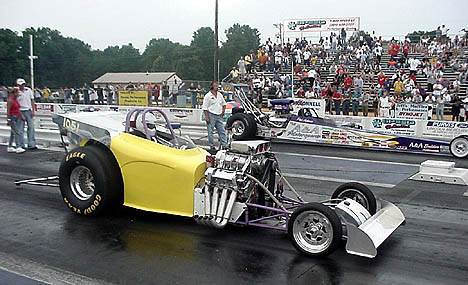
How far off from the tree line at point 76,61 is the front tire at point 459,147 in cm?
5462

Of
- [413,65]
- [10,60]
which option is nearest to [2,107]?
[413,65]

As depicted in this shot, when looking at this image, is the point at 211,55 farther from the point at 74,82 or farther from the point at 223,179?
the point at 223,179

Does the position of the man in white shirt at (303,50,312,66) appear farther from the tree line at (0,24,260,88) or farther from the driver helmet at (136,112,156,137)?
the tree line at (0,24,260,88)

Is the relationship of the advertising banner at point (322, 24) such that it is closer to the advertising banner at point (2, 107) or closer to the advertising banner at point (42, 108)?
the advertising banner at point (42, 108)

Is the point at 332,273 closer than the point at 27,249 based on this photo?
Yes

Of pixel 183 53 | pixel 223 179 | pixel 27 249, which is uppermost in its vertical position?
pixel 183 53

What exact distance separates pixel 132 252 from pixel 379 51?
2660 cm

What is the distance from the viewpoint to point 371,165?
11.7 metres

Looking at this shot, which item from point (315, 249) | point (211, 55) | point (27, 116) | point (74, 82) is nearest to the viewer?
point (315, 249)

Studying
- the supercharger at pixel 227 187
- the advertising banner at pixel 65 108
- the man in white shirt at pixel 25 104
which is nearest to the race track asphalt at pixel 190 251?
the supercharger at pixel 227 187

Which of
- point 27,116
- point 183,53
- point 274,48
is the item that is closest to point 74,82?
point 183,53

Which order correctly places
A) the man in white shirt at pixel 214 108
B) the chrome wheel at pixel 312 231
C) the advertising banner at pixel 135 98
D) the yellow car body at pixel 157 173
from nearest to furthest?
the chrome wheel at pixel 312 231
the yellow car body at pixel 157 173
the man in white shirt at pixel 214 108
the advertising banner at pixel 135 98

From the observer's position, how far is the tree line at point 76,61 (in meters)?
58.3

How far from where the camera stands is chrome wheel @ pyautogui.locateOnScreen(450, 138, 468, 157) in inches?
512
